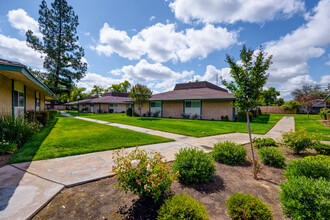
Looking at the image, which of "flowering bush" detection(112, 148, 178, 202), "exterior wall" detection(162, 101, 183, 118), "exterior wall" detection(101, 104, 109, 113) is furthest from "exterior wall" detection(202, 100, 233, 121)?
"exterior wall" detection(101, 104, 109, 113)

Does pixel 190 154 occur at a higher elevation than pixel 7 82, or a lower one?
lower

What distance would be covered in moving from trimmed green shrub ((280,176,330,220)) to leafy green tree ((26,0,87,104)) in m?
31.0

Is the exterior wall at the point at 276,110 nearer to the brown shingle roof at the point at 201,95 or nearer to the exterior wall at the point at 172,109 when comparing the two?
the brown shingle roof at the point at 201,95

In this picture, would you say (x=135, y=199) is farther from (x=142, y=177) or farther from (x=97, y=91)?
(x=97, y=91)

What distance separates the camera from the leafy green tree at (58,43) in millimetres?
24141

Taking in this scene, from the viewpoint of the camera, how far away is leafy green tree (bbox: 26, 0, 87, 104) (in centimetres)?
2414

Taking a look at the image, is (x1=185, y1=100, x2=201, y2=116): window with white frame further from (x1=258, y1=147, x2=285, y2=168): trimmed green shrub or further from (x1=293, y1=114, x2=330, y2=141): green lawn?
(x1=258, y1=147, x2=285, y2=168): trimmed green shrub

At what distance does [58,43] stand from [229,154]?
31.6 m

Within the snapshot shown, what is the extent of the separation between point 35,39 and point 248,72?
3307 cm

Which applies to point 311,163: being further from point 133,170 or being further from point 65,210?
point 65,210

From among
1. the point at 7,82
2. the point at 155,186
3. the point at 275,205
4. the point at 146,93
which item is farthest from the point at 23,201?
the point at 146,93

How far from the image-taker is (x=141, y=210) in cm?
212

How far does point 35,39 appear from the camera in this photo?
78.8 ft

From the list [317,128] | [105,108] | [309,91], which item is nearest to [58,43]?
[105,108]
